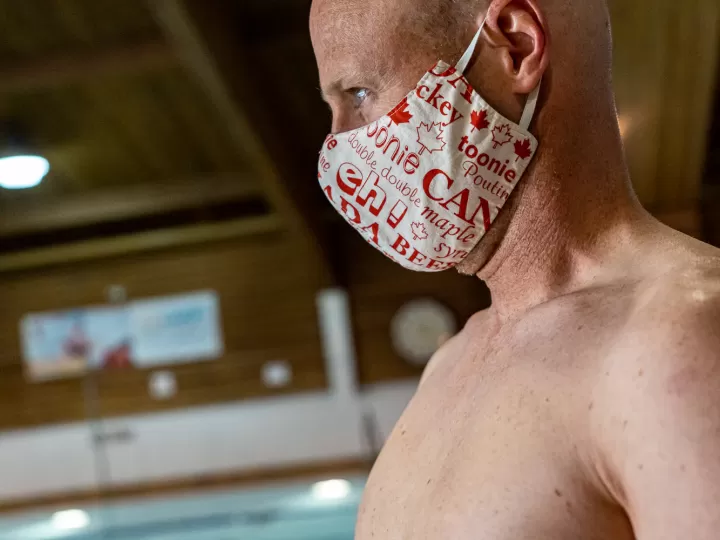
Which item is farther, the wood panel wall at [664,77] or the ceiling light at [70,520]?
the ceiling light at [70,520]

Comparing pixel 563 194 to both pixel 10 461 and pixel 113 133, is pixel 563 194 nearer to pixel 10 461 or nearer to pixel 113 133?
pixel 113 133

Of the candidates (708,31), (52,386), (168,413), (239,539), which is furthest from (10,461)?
(708,31)

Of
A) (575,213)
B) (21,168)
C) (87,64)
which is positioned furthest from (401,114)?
(21,168)

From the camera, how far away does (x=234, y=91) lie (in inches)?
164

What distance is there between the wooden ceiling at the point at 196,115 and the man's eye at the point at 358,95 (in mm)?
2318

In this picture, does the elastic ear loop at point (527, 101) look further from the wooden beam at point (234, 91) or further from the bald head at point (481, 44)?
the wooden beam at point (234, 91)

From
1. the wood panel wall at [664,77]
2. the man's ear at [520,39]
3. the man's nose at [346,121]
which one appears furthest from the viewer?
the wood panel wall at [664,77]

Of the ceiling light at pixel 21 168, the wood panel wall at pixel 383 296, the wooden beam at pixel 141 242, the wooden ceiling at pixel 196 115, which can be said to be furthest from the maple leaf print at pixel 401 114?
the wood panel wall at pixel 383 296

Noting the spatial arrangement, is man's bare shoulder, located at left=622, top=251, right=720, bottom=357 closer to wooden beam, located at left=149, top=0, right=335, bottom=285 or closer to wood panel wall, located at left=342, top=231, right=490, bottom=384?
wooden beam, located at left=149, top=0, right=335, bottom=285

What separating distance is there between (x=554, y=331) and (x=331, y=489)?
5496 millimetres

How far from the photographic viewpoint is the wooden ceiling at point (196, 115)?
10.6 feet

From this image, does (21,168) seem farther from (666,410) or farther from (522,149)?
(666,410)

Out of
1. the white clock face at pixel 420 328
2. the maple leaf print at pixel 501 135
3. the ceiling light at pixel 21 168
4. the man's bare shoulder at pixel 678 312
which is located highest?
the ceiling light at pixel 21 168

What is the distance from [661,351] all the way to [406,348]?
6098 mm
